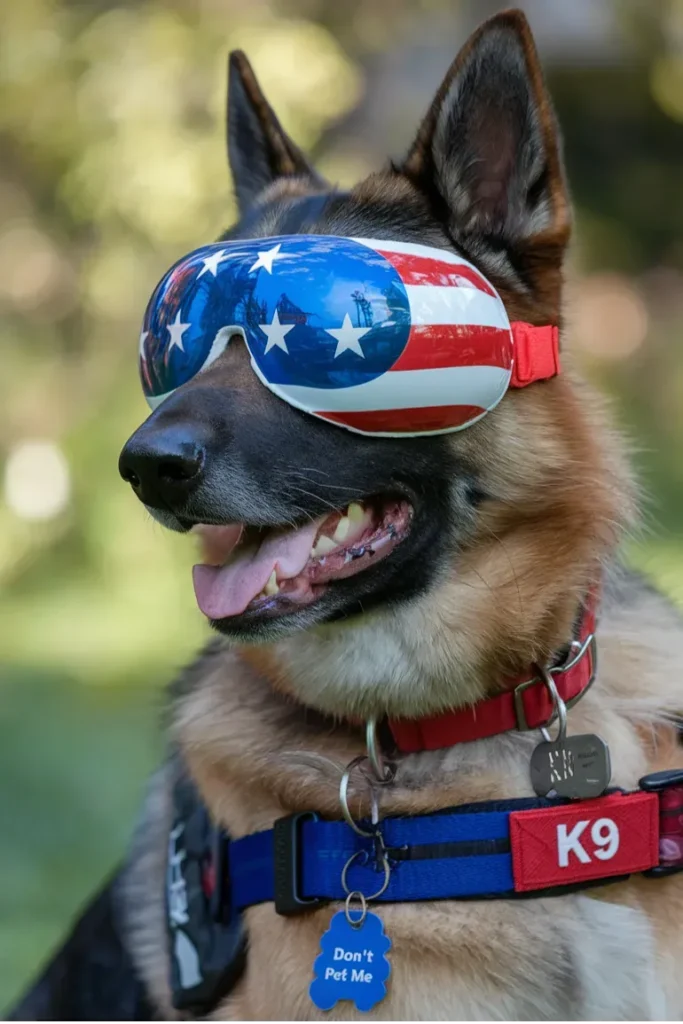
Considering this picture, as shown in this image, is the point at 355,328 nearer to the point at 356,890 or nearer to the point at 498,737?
the point at 498,737

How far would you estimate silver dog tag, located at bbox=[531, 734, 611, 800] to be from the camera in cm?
185

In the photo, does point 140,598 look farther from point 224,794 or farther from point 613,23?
point 613,23

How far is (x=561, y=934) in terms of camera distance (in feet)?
5.96

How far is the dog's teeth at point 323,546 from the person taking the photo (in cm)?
192

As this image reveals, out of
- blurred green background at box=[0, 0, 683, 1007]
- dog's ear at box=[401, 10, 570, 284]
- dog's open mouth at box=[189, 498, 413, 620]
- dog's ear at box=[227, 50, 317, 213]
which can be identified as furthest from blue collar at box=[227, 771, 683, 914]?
blurred green background at box=[0, 0, 683, 1007]

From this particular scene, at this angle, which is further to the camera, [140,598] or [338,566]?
[140,598]

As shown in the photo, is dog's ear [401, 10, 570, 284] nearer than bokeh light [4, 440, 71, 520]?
Yes

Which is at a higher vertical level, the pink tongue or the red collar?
the pink tongue

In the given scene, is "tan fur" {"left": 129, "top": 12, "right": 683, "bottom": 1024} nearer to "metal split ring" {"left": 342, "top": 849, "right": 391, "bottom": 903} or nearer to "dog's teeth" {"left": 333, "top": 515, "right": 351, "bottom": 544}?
"metal split ring" {"left": 342, "top": 849, "right": 391, "bottom": 903}

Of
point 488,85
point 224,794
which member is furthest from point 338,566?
point 488,85

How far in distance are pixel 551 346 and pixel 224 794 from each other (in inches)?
40.9

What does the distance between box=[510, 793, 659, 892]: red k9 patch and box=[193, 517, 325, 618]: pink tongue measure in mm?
560

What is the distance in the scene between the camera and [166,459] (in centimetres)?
176

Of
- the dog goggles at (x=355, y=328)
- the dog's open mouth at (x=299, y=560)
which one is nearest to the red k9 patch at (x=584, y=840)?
the dog's open mouth at (x=299, y=560)
